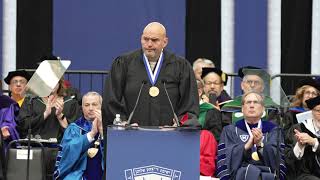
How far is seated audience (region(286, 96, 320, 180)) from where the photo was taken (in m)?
11.7

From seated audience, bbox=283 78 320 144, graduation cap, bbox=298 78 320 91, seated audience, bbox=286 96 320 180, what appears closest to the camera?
seated audience, bbox=286 96 320 180

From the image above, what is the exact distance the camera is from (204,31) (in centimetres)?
1475

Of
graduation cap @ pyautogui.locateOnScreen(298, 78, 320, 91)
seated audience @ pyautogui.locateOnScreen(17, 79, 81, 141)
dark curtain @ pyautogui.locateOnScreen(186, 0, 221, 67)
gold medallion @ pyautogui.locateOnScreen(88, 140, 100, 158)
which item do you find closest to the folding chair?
gold medallion @ pyautogui.locateOnScreen(88, 140, 100, 158)

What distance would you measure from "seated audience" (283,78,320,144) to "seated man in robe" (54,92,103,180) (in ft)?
7.39

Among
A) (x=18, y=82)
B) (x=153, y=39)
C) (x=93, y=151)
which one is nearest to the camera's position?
(x=153, y=39)

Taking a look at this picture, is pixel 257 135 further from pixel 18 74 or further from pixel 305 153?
pixel 18 74

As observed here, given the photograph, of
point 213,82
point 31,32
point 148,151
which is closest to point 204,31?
point 213,82

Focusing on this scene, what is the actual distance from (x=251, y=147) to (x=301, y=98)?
1747 mm

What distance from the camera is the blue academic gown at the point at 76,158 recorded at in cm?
1177

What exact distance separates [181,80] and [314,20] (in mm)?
4719

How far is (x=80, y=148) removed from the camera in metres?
11.8

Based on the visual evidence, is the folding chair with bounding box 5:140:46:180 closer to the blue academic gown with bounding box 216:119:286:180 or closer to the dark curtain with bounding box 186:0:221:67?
the blue academic gown with bounding box 216:119:286:180

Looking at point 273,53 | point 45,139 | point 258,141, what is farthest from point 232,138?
point 273,53

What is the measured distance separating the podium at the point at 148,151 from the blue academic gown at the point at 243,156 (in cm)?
208
